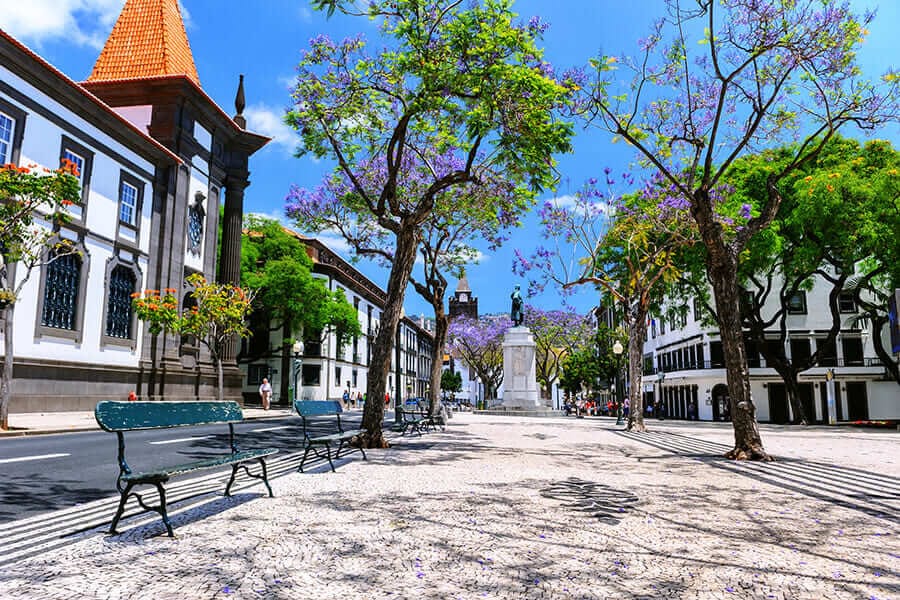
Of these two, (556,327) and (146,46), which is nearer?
(146,46)

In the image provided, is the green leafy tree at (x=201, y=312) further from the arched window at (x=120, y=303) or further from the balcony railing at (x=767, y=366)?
the balcony railing at (x=767, y=366)

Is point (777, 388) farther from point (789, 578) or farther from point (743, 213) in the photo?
point (789, 578)

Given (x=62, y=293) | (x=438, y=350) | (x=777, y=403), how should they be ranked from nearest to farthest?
(x=438, y=350), (x=62, y=293), (x=777, y=403)

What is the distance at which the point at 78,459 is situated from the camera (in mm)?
10062

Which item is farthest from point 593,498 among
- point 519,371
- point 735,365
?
point 519,371

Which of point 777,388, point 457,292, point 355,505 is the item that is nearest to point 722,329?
point 355,505

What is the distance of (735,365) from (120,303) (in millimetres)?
25473

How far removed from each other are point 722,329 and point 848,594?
30.1 ft

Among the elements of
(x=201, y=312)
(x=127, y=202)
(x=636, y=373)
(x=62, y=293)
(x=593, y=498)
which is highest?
(x=127, y=202)

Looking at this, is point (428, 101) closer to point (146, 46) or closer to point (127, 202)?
point (127, 202)

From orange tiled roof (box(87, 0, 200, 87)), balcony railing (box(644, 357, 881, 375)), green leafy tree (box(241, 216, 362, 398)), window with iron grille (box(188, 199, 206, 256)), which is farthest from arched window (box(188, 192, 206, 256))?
balcony railing (box(644, 357, 881, 375))

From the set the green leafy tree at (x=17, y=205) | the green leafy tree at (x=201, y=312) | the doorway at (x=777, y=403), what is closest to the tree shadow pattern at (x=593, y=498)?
the green leafy tree at (x=17, y=205)

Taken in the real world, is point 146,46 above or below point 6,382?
above

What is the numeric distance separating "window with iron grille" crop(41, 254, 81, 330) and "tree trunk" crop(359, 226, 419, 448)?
16.3 metres
